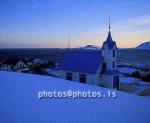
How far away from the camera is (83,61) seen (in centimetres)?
818

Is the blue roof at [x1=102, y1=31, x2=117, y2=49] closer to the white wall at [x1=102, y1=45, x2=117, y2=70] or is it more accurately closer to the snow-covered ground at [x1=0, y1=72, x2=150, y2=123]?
the white wall at [x1=102, y1=45, x2=117, y2=70]

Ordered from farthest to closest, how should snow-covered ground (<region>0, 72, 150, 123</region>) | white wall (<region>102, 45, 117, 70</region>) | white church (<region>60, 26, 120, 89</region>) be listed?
1. white wall (<region>102, 45, 117, 70</region>)
2. white church (<region>60, 26, 120, 89</region>)
3. snow-covered ground (<region>0, 72, 150, 123</region>)

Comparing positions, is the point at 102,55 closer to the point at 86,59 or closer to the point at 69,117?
the point at 86,59

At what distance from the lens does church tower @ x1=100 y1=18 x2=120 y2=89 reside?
25.9 ft

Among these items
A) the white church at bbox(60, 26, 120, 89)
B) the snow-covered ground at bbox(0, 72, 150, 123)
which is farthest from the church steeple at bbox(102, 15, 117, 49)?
the snow-covered ground at bbox(0, 72, 150, 123)

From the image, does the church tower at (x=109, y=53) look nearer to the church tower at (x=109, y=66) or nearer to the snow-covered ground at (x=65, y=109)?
the church tower at (x=109, y=66)

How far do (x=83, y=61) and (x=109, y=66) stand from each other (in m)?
1.02

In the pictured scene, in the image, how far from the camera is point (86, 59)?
8.16 meters

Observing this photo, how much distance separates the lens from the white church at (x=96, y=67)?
7824mm

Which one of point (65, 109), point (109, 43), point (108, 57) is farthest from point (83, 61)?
point (65, 109)

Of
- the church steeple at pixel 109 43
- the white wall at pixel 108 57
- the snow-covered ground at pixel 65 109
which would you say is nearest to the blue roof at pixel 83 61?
the white wall at pixel 108 57

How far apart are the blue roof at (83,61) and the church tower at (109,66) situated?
0.26 m

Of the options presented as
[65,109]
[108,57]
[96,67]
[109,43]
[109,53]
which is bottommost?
[65,109]

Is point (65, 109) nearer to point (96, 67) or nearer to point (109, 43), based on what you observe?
point (96, 67)
